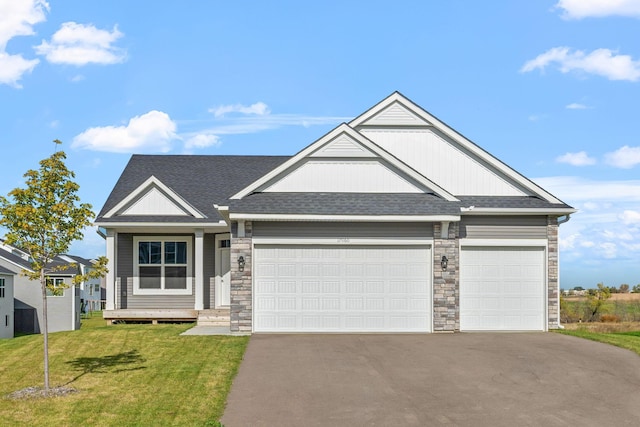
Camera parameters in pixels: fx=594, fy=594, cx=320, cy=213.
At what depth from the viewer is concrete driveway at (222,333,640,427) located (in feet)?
29.6

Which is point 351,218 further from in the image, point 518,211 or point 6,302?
point 6,302

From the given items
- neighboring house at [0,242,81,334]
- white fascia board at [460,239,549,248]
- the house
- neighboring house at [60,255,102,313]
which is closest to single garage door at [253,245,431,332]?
the house

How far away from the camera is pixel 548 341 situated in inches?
621

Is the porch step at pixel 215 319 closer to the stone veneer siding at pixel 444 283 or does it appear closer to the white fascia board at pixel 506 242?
the stone veneer siding at pixel 444 283

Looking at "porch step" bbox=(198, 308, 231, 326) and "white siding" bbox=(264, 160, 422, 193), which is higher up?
"white siding" bbox=(264, 160, 422, 193)

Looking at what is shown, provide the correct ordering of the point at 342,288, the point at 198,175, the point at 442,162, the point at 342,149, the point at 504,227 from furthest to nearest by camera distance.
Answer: the point at 198,175, the point at 442,162, the point at 504,227, the point at 342,149, the point at 342,288

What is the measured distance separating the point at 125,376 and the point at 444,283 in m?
9.03

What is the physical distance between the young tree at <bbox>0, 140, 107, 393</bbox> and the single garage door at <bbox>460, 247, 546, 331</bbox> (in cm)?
1105

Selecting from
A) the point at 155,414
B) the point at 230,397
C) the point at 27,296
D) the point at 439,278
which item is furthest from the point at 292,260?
the point at 27,296

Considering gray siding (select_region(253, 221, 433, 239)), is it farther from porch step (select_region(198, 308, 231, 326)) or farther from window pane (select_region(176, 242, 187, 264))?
window pane (select_region(176, 242, 187, 264))

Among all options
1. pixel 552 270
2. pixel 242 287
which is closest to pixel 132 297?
pixel 242 287

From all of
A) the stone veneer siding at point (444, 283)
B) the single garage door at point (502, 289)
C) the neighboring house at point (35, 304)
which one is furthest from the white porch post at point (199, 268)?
the neighboring house at point (35, 304)

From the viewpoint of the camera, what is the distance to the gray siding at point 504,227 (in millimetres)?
17703

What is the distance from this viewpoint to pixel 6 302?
3669 cm
